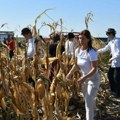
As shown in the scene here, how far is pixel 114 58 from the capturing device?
24.8 feet

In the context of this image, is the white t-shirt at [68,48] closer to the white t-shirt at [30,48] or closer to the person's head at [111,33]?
the white t-shirt at [30,48]

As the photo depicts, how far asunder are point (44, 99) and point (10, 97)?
0.69m

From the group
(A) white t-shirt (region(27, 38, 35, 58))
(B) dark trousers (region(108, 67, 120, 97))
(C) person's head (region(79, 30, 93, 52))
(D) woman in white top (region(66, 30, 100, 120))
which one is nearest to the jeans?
(D) woman in white top (region(66, 30, 100, 120))

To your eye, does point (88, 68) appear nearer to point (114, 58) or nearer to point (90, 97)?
point (90, 97)

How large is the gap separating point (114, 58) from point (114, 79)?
62 cm

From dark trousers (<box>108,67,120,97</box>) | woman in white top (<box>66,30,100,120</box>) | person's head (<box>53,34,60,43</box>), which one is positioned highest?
person's head (<box>53,34,60,43</box>)

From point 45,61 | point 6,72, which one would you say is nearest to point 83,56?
point 45,61

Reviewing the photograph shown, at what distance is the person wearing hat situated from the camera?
24.8 feet

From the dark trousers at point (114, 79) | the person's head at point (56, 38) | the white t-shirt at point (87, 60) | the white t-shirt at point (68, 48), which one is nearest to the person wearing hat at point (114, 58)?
the dark trousers at point (114, 79)

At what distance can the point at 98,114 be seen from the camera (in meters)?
6.46

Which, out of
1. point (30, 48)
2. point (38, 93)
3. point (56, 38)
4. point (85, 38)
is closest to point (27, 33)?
point (30, 48)

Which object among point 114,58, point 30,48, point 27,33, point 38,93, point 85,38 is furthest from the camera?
point 114,58

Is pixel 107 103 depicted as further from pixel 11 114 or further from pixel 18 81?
pixel 18 81

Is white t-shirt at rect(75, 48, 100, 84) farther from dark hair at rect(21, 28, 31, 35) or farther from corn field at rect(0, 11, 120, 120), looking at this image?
dark hair at rect(21, 28, 31, 35)
